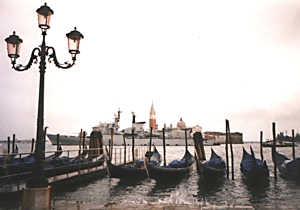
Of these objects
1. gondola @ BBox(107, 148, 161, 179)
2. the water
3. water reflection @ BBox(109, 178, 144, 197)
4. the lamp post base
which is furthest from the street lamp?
gondola @ BBox(107, 148, 161, 179)

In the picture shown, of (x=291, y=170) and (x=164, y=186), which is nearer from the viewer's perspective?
(x=164, y=186)

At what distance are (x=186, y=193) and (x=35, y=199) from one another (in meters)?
6.79

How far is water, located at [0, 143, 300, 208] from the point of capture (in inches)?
334

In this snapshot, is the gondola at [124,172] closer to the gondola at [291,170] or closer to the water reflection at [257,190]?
the water reflection at [257,190]

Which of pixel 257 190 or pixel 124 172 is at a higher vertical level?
pixel 124 172

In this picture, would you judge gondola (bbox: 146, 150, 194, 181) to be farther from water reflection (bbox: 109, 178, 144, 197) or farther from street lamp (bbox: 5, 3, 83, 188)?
street lamp (bbox: 5, 3, 83, 188)

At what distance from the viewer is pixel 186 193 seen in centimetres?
991

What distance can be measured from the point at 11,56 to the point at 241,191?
10.1 m

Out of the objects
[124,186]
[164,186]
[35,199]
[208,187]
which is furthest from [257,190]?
[35,199]

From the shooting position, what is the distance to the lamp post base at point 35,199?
15.0 ft

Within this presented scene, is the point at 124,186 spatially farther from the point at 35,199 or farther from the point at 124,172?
the point at 35,199

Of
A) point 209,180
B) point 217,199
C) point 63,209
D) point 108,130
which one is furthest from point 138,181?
point 108,130

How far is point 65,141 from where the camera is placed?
6481 cm

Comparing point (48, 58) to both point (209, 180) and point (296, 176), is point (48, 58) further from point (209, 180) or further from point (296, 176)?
point (296, 176)
